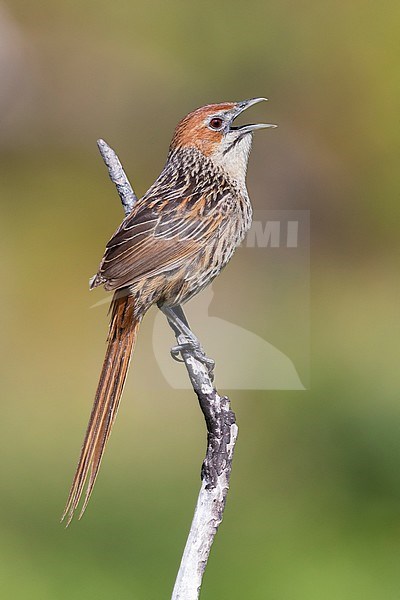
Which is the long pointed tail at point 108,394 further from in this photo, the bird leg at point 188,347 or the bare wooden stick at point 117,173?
the bare wooden stick at point 117,173

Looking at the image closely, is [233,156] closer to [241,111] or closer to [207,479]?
[241,111]

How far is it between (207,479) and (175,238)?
0.62 meters

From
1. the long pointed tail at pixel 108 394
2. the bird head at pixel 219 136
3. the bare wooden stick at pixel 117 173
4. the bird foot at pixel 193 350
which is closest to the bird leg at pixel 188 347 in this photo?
the bird foot at pixel 193 350

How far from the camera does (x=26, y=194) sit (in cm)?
572

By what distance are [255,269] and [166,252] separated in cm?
342

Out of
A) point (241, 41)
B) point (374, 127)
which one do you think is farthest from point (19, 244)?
point (374, 127)

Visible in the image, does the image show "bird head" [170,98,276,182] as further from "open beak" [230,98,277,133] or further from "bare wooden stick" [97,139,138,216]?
"bare wooden stick" [97,139,138,216]

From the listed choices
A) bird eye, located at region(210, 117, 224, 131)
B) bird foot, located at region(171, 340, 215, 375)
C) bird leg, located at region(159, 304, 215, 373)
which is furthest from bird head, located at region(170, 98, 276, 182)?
bird foot, located at region(171, 340, 215, 375)

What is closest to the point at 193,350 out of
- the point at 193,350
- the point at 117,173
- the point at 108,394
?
the point at 193,350

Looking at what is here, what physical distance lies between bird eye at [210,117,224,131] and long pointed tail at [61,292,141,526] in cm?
55

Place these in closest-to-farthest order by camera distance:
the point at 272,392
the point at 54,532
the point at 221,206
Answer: the point at 221,206 → the point at 54,532 → the point at 272,392

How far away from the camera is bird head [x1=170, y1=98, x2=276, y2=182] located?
2.63 metres

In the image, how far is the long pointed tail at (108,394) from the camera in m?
2.15

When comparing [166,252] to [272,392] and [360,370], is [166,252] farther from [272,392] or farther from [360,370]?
[360,370]
